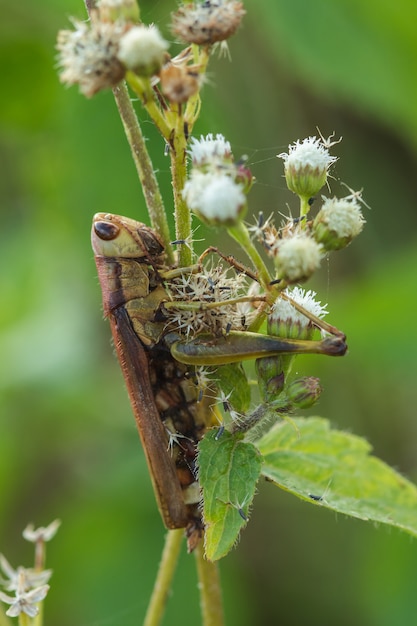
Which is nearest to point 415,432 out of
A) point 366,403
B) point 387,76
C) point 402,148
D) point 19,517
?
point 366,403

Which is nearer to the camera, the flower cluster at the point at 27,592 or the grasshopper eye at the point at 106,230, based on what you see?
the flower cluster at the point at 27,592

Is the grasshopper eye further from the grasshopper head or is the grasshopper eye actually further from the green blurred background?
the green blurred background

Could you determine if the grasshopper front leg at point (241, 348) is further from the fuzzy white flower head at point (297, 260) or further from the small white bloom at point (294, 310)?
the fuzzy white flower head at point (297, 260)

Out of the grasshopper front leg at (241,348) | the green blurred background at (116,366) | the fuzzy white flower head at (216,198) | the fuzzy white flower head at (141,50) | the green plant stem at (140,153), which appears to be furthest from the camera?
the green blurred background at (116,366)

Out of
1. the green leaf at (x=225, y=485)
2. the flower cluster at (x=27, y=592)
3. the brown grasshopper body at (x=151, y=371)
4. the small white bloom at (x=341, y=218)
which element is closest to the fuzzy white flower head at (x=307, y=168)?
the small white bloom at (x=341, y=218)

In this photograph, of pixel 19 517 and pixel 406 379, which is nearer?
pixel 406 379

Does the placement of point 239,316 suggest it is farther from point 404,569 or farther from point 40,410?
point 40,410
